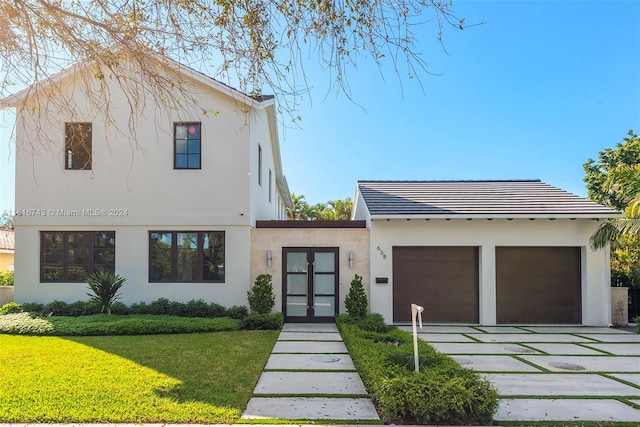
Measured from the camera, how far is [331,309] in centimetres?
1192

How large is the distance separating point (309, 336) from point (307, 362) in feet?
8.40

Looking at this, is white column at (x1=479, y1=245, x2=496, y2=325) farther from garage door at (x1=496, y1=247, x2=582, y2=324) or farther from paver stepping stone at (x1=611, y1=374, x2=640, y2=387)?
paver stepping stone at (x1=611, y1=374, x2=640, y2=387)

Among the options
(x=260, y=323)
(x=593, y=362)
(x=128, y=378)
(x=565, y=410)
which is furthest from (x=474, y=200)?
(x=128, y=378)

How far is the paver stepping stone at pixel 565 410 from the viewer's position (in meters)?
4.59

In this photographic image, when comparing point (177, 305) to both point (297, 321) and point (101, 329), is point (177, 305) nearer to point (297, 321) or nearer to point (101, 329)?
point (101, 329)

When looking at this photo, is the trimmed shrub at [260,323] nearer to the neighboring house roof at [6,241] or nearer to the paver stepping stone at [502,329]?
the paver stepping stone at [502,329]

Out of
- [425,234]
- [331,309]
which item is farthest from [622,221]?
[331,309]

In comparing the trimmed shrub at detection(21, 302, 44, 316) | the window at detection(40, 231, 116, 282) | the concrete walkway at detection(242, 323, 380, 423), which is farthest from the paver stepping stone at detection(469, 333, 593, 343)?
the trimmed shrub at detection(21, 302, 44, 316)

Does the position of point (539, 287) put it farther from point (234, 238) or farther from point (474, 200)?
point (234, 238)

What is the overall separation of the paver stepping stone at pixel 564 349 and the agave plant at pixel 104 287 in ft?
34.1

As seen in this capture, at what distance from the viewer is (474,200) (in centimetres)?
1267

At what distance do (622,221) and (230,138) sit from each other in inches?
437

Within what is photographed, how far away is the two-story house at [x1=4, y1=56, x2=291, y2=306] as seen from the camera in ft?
37.7

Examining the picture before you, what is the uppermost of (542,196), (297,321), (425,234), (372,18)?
(372,18)
